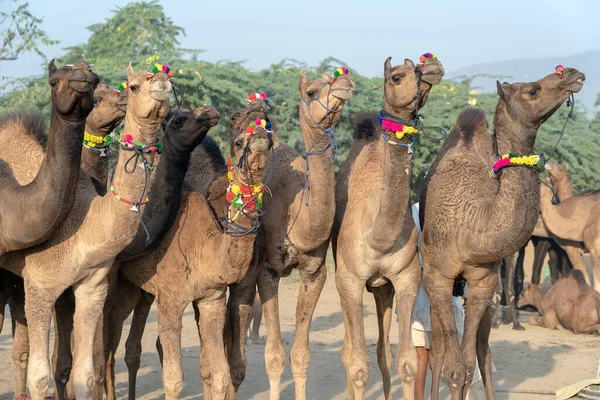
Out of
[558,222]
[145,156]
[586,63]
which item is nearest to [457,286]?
[145,156]

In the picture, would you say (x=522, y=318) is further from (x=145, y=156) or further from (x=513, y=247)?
(x=145, y=156)

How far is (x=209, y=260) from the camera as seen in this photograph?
21.5 feet

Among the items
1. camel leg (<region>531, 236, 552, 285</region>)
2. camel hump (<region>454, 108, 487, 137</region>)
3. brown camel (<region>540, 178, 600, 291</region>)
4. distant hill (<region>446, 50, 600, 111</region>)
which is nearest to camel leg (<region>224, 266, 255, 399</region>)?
camel hump (<region>454, 108, 487, 137</region>)

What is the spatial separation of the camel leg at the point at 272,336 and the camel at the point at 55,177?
1.90m

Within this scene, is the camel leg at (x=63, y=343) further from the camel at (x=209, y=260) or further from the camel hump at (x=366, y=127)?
the camel hump at (x=366, y=127)

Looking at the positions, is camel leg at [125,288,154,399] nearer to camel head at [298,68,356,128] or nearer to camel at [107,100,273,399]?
camel at [107,100,273,399]

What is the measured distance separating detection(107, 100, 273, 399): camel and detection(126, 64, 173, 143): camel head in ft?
2.09

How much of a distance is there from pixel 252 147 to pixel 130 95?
34.9 inches

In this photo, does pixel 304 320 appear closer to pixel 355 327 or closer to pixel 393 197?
pixel 355 327

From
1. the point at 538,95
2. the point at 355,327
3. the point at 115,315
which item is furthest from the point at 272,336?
the point at 538,95

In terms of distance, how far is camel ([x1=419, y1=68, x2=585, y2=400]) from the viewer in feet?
21.7

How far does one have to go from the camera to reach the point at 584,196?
47.5ft

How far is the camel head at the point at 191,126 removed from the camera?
685 centimetres

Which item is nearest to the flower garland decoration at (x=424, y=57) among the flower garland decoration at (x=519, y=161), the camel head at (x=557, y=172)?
the flower garland decoration at (x=519, y=161)
